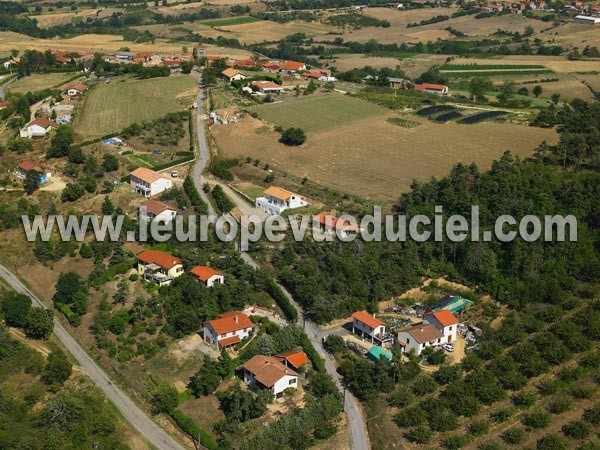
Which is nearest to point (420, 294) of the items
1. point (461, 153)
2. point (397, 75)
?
point (461, 153)

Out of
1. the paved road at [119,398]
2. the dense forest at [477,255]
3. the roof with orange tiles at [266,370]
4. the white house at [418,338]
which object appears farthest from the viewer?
the dense forest at [477,255]

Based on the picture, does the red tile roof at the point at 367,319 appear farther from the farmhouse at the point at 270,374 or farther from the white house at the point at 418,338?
the farmhouse at the point at 270,374

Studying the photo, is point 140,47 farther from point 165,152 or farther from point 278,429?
point 278,429

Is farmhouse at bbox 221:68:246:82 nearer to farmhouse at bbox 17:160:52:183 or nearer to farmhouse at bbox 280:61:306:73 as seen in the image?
farmhouse at bbox 280:61:306:73

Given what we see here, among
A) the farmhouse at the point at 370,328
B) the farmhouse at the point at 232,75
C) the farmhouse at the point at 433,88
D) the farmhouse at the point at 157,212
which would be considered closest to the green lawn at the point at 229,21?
the farmhouse at the point at 232,75

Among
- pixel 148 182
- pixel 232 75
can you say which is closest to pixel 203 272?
pixel 148 182

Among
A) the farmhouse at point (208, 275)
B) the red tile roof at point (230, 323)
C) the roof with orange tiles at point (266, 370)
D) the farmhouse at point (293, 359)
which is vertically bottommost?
the farmhouse at point (293, 359)

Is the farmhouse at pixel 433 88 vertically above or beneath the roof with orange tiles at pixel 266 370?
above
